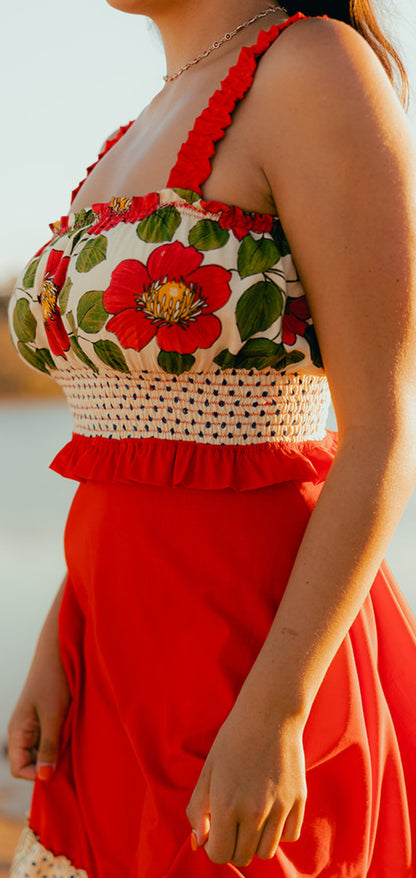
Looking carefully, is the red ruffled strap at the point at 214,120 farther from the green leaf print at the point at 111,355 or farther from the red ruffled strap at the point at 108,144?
the red ruffled strap at the point at 108,144

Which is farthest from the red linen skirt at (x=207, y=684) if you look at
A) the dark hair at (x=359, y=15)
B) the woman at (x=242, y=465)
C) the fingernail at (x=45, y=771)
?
the dark hair at (x=359, y=15)

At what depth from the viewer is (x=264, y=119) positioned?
32.8 inches

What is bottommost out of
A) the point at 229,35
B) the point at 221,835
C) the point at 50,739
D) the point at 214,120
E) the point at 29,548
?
the point at 29,548

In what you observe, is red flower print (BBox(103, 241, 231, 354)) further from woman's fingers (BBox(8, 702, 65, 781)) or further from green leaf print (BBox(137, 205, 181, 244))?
woman's fingers (BBox(8, 702, 65, 781))

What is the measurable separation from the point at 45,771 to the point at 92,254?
24.8 inches

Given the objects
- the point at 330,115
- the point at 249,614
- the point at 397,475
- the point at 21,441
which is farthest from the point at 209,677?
the point at 21,441

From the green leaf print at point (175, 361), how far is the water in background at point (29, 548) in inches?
91.1

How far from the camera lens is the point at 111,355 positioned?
2.95 ft

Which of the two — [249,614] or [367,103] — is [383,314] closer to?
[367,103]

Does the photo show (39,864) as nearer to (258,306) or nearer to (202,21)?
(258,306)

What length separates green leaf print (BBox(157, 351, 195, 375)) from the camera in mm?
872

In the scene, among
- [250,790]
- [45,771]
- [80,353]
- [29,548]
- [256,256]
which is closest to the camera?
[250,790]

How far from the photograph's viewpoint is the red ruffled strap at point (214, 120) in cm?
87

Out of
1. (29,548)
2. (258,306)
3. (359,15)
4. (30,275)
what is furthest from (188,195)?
(29,548)
